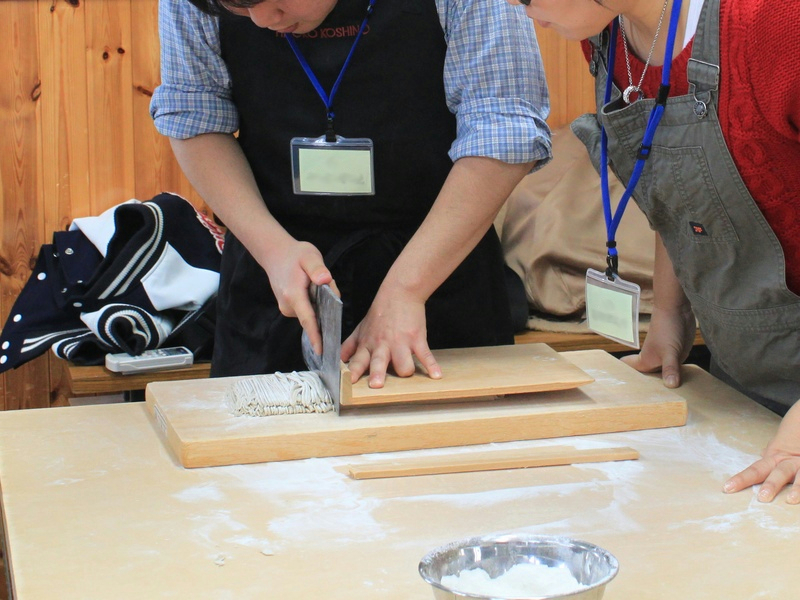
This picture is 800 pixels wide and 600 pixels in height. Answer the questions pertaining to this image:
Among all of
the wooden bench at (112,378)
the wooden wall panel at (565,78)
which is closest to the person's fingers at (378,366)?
the wooden bench at (112,378)

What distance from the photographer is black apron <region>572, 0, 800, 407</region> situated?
114 cm

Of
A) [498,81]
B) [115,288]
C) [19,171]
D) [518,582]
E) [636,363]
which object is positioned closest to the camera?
[518,582]

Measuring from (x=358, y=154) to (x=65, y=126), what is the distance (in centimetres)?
155

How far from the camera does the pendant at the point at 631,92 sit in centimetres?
126

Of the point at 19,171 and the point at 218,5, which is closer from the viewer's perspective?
the point at 218,5

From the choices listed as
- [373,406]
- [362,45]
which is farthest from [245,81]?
[373,406]

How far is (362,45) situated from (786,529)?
0.93 m

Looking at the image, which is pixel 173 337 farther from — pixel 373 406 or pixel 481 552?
pixel 481 552

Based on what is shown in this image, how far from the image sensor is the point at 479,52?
4.53 feet

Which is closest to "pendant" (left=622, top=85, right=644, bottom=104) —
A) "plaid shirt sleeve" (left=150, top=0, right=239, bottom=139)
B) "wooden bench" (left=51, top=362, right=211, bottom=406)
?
"plaid shirt sleeve" (left=150, top=0, right=239, bottom=139)

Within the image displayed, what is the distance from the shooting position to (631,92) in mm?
1268

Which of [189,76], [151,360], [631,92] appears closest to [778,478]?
[631,92]

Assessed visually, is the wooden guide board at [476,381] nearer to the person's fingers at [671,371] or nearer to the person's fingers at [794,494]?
the person's fingers at [671,371]

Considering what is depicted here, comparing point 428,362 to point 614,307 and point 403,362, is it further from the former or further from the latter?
point 614,307
